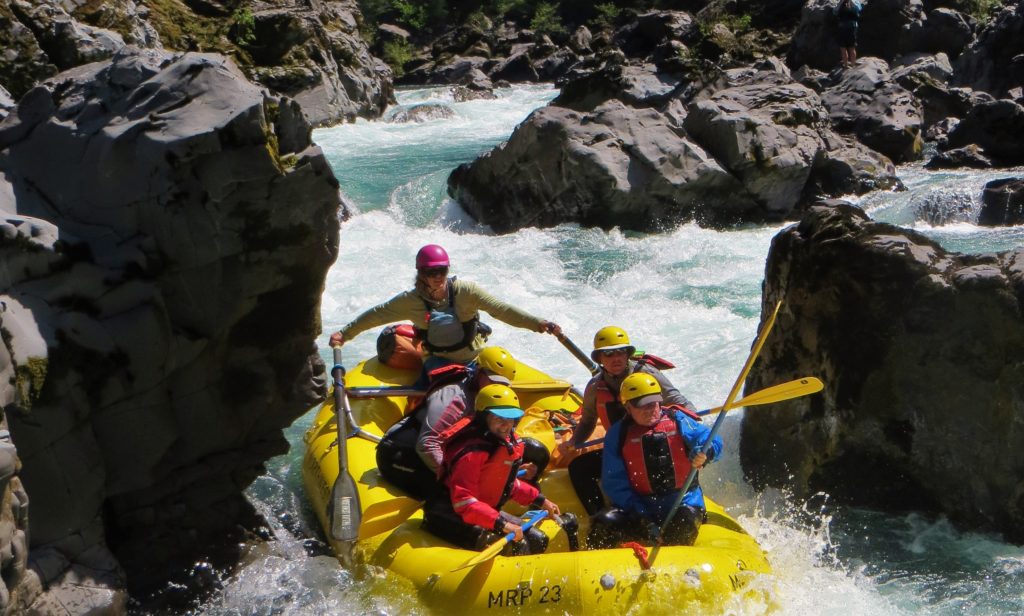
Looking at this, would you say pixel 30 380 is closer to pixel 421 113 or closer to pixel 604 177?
pixel 604 177

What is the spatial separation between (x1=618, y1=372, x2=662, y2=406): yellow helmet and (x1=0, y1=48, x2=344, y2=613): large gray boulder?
1543mm

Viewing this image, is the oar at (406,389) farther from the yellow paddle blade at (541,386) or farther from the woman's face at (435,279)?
the woman's face at (435,279)

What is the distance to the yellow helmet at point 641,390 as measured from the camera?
4695 mm

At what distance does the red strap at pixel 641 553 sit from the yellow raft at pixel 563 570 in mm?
21

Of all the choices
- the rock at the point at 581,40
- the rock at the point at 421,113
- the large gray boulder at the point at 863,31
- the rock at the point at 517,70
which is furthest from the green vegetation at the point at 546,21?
the large gray boulder at the point at 863,31

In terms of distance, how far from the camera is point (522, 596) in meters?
4.36

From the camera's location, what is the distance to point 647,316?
993 centimetres

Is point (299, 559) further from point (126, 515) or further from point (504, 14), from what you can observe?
point (504, 14)

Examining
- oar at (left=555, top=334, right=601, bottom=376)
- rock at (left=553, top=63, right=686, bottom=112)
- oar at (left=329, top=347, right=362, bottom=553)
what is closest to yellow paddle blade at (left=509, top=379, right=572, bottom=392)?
oar at (left=555, top=334, right=601, bottom=376)

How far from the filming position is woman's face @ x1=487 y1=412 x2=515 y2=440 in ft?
15.4

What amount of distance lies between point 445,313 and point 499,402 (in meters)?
1.37

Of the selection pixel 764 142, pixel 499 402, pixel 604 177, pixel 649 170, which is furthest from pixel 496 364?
pixel 764 142

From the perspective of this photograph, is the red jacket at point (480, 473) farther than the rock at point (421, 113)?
No

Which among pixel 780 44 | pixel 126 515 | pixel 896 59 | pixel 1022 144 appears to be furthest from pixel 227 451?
pixel 780 44
